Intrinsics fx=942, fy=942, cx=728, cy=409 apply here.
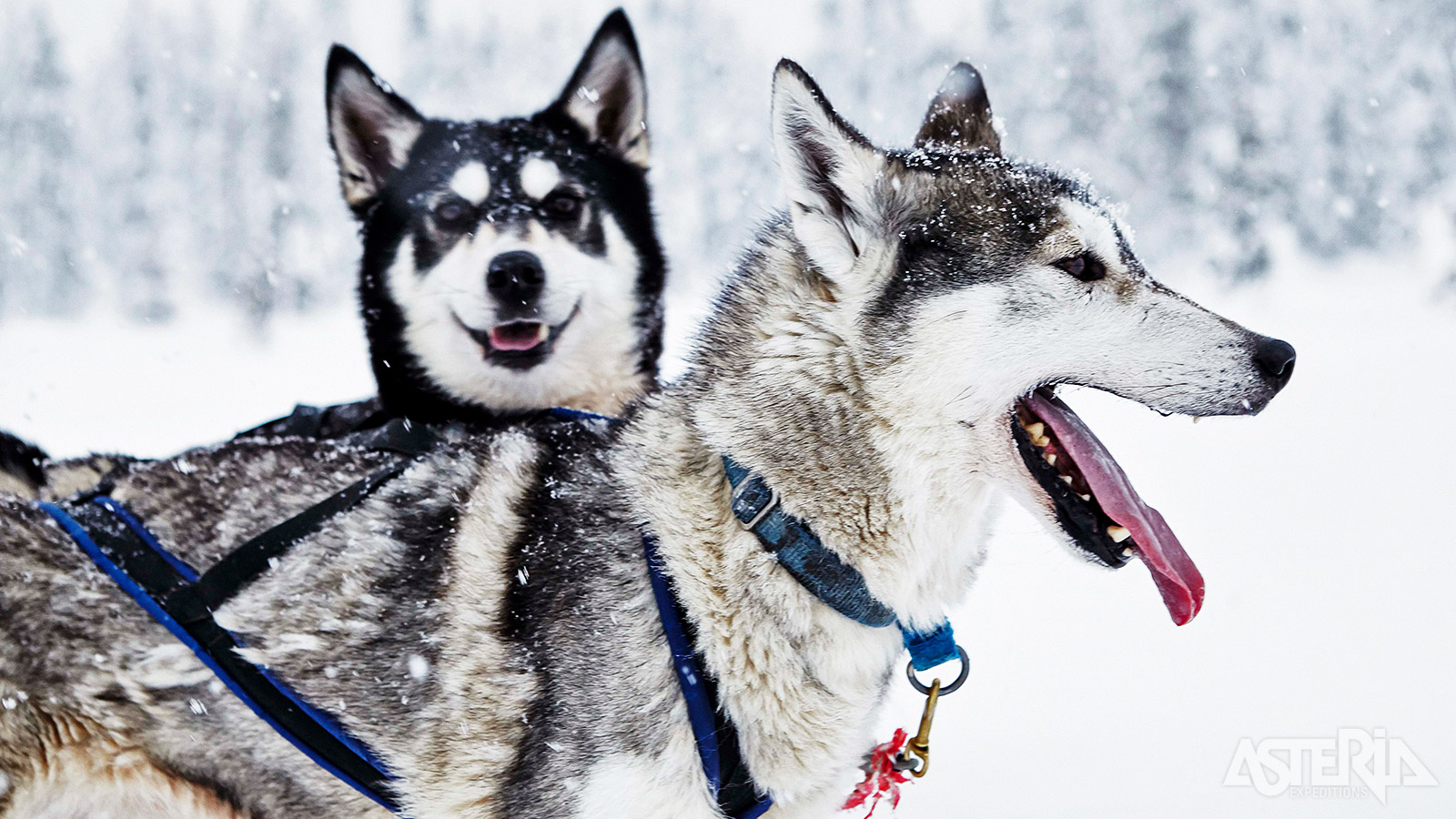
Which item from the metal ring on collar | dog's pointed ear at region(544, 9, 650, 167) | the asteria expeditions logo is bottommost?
the asteria expeditions logo

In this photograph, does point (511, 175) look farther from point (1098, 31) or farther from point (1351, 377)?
point (1098, 31)

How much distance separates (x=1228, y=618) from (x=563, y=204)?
3.28 meters

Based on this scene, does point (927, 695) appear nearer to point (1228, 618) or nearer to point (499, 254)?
point (499, 254)

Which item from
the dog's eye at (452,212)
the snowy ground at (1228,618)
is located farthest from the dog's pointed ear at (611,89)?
the snowy ground at (1228,618)

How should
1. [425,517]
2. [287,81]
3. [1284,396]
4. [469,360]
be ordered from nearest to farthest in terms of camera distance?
[425,517] < [469,360] < [1284,396] < [287,81]

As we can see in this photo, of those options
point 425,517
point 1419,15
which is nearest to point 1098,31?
point 1419,15

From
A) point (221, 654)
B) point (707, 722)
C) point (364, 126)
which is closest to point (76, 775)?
point (221, 654)

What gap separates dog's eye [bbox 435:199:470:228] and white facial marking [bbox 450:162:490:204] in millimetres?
25

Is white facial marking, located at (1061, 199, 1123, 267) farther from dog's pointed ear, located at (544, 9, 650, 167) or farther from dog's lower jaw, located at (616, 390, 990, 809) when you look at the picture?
dog's pointed ear, located at (544, 9, 650, 167)

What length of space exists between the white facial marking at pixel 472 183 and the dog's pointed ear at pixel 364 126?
0.80ft

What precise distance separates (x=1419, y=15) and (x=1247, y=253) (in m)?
4.11

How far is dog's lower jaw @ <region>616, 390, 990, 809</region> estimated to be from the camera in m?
1.57

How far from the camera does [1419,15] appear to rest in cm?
1413

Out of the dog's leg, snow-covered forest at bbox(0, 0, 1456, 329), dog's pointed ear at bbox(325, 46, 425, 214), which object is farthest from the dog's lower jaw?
snow-covered forest at bbox(0, 0, 1456, 329)
